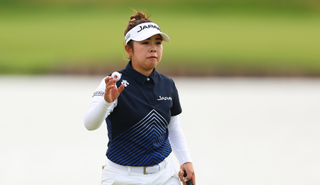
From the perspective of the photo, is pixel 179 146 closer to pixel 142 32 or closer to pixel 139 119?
pixel 139 119

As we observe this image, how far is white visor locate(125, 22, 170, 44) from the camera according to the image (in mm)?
2301

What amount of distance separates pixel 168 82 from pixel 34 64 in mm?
15598

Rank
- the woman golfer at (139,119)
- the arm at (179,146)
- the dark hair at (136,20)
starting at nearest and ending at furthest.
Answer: the woman golfer at (139,119)
the dark hair at (136,20)
the arm at (179,146)

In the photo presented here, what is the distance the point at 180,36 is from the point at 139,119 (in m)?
19.3

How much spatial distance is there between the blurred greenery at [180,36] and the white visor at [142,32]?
1111 centimetres

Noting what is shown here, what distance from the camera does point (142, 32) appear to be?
2328 mm

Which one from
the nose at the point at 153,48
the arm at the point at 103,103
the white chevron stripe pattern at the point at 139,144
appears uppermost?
the nose at the point at 153,48

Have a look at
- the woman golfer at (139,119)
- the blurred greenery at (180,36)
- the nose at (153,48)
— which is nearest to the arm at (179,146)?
the woman golfer at (139,119)

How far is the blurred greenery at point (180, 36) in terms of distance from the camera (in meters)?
15.8

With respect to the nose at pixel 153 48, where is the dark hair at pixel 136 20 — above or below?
above

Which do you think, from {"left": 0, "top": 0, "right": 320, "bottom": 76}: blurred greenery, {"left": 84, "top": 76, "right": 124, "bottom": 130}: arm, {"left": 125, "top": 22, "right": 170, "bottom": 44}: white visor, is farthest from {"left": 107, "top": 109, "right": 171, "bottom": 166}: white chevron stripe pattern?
{"left": 0, "top": 0, "right": 320, "bottom": 76}: blurred greenery

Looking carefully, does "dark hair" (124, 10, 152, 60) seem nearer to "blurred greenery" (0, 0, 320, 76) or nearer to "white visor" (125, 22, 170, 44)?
"white visor" (125, 22, 170, 44)

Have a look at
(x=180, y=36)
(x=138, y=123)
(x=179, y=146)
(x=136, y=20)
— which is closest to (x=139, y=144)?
(x=138, y=123)

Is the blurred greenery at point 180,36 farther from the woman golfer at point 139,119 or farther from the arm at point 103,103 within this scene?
the arm at point 103,103
